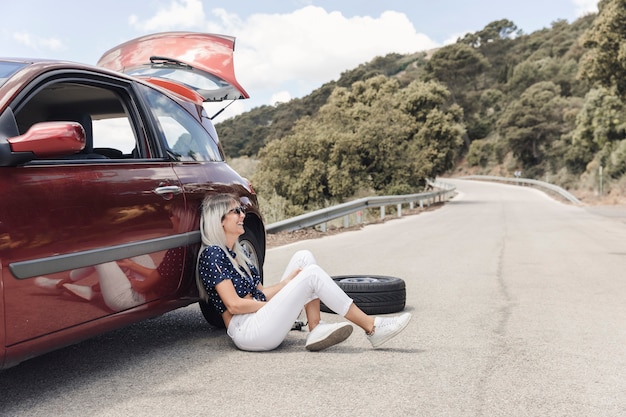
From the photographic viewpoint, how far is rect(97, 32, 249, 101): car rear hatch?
223 inches

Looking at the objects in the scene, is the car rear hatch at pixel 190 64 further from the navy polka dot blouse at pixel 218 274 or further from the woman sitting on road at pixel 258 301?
the navy polka dot blouse at pixel 218 274

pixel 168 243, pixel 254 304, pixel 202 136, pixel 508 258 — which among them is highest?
pixel 202 136

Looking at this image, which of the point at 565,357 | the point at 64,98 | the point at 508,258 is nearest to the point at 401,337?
the point at 565,357

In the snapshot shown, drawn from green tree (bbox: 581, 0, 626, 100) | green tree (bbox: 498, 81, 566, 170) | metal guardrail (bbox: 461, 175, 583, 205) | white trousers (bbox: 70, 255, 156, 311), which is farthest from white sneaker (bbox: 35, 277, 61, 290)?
green tree (bbox: 498, 81, 566, 170)

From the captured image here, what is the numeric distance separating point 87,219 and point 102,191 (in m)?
0.22

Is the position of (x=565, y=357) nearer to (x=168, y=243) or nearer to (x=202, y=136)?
(x=168, y=243)

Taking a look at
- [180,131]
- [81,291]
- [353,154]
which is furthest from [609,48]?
[81,291]

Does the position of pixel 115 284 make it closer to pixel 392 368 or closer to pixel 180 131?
pixel 180 131

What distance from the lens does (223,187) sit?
5.18 meters

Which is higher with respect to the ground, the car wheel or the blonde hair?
the blonde hair

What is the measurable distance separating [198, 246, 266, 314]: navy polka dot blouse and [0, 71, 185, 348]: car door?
0.56 feet

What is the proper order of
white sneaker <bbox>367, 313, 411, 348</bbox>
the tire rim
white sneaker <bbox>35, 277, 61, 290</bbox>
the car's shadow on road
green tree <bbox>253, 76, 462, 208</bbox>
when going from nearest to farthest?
white sneaker <bbox>35, 277, 61, 290</bbox> → the car's shadow on road → white sneaker <bbox>367, 313, 411, 348</bbox> → the tire rim → green tree <bbox>253, 76, 462, 208</bbox>

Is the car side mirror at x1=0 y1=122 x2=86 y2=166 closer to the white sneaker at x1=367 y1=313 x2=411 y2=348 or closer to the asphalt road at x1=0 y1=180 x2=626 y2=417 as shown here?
the asphalt road at x1=0 y1=180 x2=626 y2=417

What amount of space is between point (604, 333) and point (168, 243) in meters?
3.55
